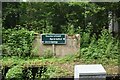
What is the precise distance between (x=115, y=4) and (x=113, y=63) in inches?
27.4

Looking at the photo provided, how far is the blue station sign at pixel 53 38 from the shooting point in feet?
10.4

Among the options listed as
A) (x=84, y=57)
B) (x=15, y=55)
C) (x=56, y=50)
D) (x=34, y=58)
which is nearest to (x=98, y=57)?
(x=84, y=57)

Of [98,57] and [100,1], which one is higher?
[100,1]

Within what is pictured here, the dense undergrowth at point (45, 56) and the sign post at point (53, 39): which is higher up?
the sign post at point (53, 39)

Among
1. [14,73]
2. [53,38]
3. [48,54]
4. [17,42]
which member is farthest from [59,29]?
[14,73]

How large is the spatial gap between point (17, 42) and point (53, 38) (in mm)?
431

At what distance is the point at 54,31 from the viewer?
3230 millimetres

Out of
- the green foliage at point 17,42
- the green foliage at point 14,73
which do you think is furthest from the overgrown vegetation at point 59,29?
the green foliage at point 14,73

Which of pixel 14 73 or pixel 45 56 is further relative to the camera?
pixel 45 56

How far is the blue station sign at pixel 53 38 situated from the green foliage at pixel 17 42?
154 mm

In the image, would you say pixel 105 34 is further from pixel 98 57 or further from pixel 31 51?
pixel 31 51

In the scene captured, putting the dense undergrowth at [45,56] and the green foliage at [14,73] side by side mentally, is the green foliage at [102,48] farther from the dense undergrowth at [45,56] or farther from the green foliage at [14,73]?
the green foliage at [14,73]

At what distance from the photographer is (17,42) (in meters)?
3.26

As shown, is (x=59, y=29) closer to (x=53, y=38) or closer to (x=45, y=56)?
(x=53, y=38)
